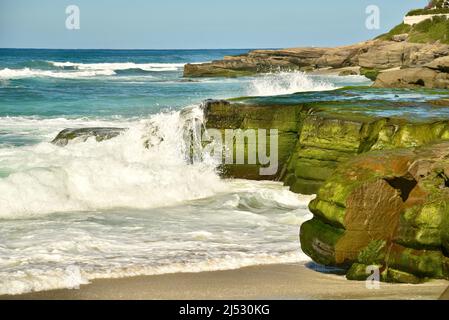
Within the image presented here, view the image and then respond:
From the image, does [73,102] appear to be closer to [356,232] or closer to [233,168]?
[233,168]

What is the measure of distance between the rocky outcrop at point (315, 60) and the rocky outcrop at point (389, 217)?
4276 centimetres

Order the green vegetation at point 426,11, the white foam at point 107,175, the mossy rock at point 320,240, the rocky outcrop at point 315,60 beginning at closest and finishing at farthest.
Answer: the mossy rock at point 320,240 → the white foam at point 107,175 → the rocky outcrop at point 315,60 → the green vegetation at point 426,11

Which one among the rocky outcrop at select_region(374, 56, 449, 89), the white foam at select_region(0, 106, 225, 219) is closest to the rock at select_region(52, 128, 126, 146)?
the white foam at select_region(0, 106, 225, 219)

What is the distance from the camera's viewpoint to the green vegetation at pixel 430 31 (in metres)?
59.9

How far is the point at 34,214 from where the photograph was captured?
11758 mm

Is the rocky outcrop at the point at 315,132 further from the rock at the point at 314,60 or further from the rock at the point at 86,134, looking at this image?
the rock at the point at 314,60

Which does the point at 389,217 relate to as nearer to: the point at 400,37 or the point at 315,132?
the point at 315,132

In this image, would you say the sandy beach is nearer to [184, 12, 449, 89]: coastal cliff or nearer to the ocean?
the ocean

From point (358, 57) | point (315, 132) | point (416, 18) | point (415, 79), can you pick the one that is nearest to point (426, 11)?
point (416, 18)

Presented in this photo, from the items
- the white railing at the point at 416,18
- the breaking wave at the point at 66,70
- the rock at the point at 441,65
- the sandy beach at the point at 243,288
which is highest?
the white railing at the point at 416,18

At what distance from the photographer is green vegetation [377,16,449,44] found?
197 feet

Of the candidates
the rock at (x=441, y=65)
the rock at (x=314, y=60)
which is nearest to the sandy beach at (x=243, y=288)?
the rock at (x=441, y=65)

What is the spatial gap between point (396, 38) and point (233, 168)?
5354 cm

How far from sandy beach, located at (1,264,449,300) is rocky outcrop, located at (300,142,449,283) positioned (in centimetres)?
21
